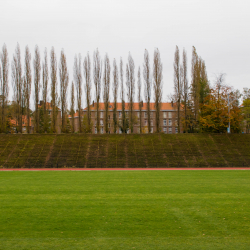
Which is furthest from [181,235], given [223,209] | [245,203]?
[245,203]

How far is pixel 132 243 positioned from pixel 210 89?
4315 cm

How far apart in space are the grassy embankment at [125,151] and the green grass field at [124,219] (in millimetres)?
17980

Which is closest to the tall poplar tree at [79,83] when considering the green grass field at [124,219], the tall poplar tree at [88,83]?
the tall poplar tree at [88,83]

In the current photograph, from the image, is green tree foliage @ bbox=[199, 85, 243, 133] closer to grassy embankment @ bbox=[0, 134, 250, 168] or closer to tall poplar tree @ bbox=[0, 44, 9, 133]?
grassy embankment @ bbox=[0, 134, 250, 168]

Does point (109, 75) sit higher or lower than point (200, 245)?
higher

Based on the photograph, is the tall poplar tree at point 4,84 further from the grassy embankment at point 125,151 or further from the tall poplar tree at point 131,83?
the tall poplar tree at point 131,83

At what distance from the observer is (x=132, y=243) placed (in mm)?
6273

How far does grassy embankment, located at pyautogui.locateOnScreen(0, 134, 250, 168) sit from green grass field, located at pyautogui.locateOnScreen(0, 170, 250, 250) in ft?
59.0

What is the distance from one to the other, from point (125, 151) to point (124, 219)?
2605 centimetres

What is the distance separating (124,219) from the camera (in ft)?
27.0

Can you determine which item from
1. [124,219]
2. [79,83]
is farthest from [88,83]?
[124,219]

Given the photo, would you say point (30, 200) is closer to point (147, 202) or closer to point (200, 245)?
point (147, 202)

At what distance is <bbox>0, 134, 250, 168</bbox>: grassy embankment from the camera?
30.7 metres

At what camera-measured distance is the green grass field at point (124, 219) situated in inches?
249
